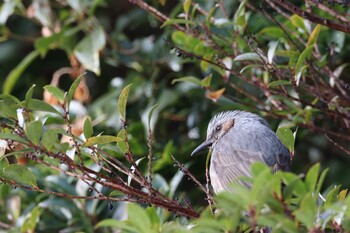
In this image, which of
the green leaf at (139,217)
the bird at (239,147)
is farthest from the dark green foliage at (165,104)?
the bird at (239,147)

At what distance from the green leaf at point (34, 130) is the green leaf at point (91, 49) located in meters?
2.54

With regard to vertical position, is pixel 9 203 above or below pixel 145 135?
below

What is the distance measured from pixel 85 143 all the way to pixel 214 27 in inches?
89.4

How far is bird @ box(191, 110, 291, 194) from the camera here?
185 inches

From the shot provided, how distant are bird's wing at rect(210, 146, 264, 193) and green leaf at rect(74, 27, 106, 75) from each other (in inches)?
56.4

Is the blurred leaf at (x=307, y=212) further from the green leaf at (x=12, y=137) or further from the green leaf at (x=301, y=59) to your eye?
the green leaf at (x=301, y=59)

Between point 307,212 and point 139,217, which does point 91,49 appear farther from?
point 307,212

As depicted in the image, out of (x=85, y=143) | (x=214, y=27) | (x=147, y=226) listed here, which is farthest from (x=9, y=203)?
(x=147, y=226)

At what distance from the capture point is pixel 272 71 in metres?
4.28

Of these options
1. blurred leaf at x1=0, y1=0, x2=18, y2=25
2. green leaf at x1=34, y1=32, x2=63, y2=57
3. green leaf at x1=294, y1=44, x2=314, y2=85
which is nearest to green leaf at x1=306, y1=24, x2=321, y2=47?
green leaf at x1=294, y1=44, x2=314, y2=85

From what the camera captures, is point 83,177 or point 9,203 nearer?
point 83,177

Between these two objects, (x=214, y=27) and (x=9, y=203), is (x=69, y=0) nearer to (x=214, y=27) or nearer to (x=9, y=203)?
(x=214, y=27)

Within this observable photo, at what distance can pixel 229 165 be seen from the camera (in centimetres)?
481

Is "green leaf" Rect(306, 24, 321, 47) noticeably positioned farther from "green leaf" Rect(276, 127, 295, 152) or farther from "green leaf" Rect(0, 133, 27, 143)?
"green leaf" Rect(0, 133, 27, 143)
